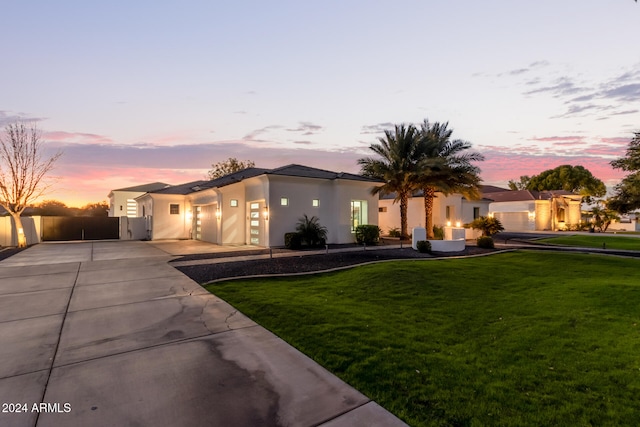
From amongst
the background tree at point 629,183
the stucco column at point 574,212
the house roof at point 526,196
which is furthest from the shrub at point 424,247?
the stucco column at point 574,212

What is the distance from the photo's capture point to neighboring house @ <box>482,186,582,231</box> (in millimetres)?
37281

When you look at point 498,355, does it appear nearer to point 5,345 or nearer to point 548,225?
point 5,345

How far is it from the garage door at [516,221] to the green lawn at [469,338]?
31619 millimetres

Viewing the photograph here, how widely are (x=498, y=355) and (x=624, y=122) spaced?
2711 cm

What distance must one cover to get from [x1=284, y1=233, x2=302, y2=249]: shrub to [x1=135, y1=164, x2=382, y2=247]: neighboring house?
74 cm

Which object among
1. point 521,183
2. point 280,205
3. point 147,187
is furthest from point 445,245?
point 521,183

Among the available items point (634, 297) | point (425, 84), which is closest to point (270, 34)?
point (425, 84)

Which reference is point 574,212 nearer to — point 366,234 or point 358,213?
point 358,213

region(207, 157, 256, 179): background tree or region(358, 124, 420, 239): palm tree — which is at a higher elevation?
region(207, 157, 256, 179): background tree

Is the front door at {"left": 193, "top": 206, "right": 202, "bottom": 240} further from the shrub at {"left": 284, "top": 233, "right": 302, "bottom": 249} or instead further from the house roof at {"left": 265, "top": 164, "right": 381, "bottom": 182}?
the shrub at {"left": 284, "top": 233, "right": 302, "bottom": 249}

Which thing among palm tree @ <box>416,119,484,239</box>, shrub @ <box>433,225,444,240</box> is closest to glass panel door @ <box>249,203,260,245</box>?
palm tree @ <box>416,119,484,239</box>

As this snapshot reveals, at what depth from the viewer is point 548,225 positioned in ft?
126

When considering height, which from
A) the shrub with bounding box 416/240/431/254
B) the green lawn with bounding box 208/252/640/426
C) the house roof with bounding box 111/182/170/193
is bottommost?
the green lawn with bounding box 208/252/640/426

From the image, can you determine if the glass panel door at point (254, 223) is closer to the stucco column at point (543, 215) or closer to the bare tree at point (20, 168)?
the bare tree at point (20, 168)
